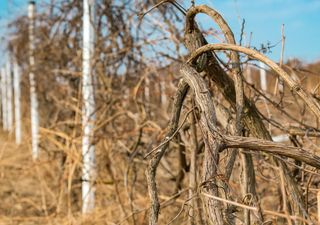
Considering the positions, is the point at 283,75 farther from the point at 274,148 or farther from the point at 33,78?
the point at 33,78

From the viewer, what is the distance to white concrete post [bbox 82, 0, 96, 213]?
5.27 m

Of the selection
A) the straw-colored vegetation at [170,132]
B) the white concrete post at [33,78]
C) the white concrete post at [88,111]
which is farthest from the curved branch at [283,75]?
the white concrete post at [33,78]

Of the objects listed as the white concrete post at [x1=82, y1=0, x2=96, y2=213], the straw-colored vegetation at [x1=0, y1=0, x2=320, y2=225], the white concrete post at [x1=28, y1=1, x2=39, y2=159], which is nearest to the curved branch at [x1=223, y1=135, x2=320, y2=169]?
the straw-colored vegetation at [x1=0, y1=0, x2=320, y2=225]

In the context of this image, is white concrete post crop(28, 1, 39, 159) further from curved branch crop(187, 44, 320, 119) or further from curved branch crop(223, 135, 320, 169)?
curved branch crop(223, 135, 320, 169)

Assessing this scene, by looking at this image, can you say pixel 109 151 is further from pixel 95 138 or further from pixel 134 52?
pixel 134 52

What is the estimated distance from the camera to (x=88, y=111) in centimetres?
542

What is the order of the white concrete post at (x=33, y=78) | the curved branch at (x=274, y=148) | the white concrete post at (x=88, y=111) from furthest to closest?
the white concrete post at (x=33, y=78) < the white concrete post at (x=88, y=111) < the curved branch at (x=274, y=148)

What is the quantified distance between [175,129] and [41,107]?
26.6 feet

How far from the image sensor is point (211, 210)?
57.0 inches

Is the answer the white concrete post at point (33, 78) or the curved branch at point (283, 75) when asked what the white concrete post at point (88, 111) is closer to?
the white concrete post at point (33, 78)

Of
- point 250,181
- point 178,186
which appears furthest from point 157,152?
point 178,186

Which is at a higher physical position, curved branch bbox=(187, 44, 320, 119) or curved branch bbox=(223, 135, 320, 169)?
curved branch bbox=(187, 44, 320, 119)

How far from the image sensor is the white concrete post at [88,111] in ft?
17.3

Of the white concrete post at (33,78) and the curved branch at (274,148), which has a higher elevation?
the white concrete post at (33,78)
